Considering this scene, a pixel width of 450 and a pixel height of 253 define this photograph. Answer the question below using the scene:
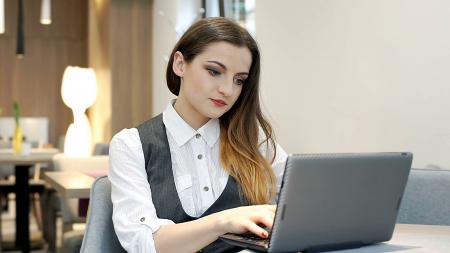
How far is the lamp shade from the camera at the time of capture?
5.08 m

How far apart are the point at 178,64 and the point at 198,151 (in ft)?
0.75

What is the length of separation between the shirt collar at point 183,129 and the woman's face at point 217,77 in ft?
0.21

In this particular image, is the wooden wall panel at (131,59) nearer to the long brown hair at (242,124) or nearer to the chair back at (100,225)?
the long brown hair at (242,124)

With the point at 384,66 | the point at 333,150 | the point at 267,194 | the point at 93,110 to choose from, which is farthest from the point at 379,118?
the point at 93,110

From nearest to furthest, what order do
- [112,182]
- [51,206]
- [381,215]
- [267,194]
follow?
1. [381,215]
2. [112,182]
3. [267,194]
4. [51,206]

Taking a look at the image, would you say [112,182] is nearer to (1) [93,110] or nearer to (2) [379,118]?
(2) [379,118]

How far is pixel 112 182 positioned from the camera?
1.68 m

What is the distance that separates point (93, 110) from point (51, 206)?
3387mm

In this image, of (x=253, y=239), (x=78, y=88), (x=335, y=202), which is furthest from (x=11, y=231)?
(x=335, y=202)

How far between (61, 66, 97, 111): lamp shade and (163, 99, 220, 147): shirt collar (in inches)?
131

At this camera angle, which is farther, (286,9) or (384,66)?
(286,9)

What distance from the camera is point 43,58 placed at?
33.0 ft

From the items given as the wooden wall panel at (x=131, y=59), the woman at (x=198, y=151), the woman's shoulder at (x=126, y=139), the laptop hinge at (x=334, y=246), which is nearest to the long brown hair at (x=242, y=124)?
the woman at (x=198, y=151)

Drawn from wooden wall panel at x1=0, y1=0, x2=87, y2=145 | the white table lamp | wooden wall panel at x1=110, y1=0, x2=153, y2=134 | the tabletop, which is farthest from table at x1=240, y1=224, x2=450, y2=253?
wooden wall panel at x1=0, y1=0, x2=87, y2=145
